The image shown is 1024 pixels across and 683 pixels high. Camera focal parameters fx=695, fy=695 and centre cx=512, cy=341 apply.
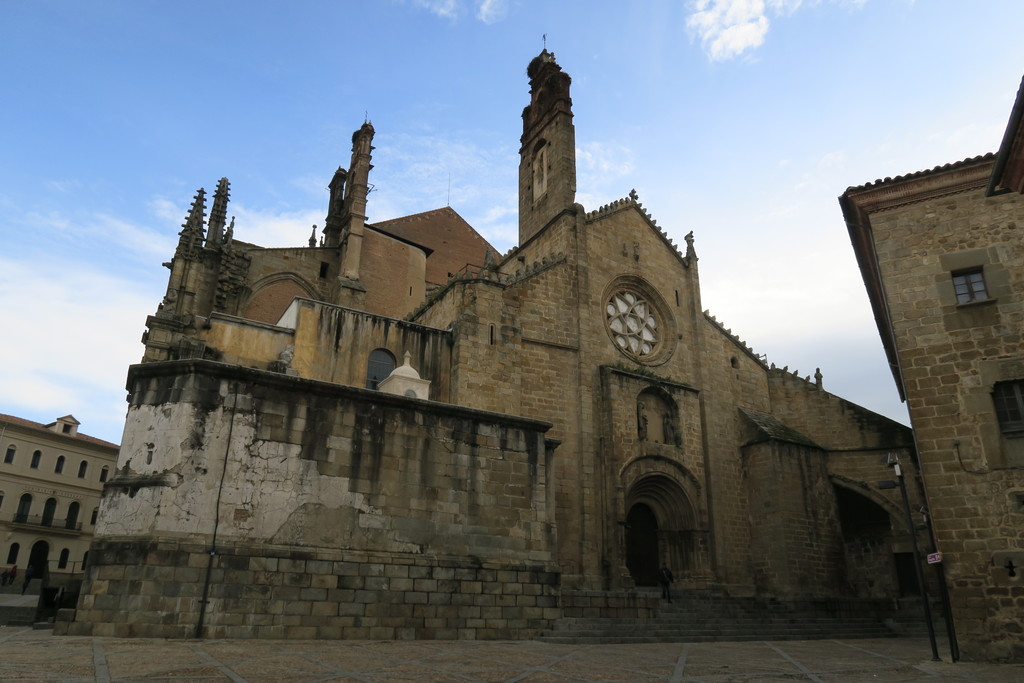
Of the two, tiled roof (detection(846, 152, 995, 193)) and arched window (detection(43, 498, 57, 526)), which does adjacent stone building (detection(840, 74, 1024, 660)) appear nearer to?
tiled roof (detection(846, 152, 995, 193))

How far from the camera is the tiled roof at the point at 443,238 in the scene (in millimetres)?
35406

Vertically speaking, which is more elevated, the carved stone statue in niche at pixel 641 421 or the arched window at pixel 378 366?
the arched window at pixel 378 366

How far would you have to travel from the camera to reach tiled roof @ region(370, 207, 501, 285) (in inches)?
1394

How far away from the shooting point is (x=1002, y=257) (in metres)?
12.6

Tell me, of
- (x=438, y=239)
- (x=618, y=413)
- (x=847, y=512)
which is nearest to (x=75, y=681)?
(x=618, y=413)

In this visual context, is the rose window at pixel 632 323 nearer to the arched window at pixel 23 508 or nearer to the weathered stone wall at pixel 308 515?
the weathered stone wall at pixel 308 515

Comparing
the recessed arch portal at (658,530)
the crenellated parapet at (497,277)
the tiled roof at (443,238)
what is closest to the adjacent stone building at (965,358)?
the crenellated parapet at (497,277)

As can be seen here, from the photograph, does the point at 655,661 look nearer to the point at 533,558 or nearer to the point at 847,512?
the point at 533,558

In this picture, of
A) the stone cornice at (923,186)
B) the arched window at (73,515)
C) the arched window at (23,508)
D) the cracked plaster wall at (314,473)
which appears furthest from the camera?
the arched window at (73,515)

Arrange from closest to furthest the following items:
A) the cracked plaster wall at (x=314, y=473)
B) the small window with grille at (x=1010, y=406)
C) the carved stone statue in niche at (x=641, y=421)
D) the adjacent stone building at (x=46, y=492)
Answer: the cracked plaster wall at (x=314, y=473) → the small window with grille at (x=1010, y=406) → the carved stone statue in niche at (x=641, y=421) → the adjacent stone building at (x=46, y=492)

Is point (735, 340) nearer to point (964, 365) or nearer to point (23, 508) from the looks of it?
point (964, 365)

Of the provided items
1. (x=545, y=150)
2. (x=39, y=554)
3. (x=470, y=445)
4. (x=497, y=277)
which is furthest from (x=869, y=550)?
(x=39, y=554)

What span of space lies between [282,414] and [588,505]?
33.2 feet

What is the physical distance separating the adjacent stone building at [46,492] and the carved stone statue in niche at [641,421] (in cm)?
2689
